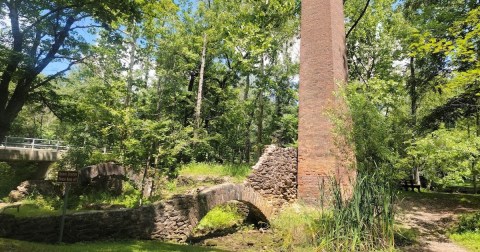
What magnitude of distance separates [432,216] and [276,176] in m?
5.89

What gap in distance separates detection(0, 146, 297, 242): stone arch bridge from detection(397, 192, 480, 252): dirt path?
4184 mm

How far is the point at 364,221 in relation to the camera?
680cm

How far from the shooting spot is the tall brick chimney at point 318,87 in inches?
445

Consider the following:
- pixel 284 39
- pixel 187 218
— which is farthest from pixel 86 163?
pixel 284 39

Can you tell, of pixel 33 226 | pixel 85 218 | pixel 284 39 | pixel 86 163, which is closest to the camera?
pixel 33 226

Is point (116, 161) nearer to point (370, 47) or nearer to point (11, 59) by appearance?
point (11, 59)

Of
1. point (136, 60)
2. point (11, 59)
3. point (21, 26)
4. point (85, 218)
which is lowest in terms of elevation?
point (85, 218)

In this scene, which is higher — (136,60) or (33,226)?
(136,60)

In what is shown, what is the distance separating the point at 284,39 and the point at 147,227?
17291mm

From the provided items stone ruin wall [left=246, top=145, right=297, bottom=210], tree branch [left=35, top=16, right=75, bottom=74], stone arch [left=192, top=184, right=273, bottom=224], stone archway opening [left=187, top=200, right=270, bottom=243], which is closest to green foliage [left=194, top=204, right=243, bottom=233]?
stone archway opening [left=187, top=200, right=270, bottom=243]

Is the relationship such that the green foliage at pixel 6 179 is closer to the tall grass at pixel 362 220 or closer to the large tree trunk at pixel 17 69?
the large tree trunk at pixel 17 69

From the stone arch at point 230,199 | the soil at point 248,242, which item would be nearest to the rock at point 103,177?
the soil at point 248,242

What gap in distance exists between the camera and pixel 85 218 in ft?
25.0

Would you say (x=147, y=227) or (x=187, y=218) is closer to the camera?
(x=147, y=227)
